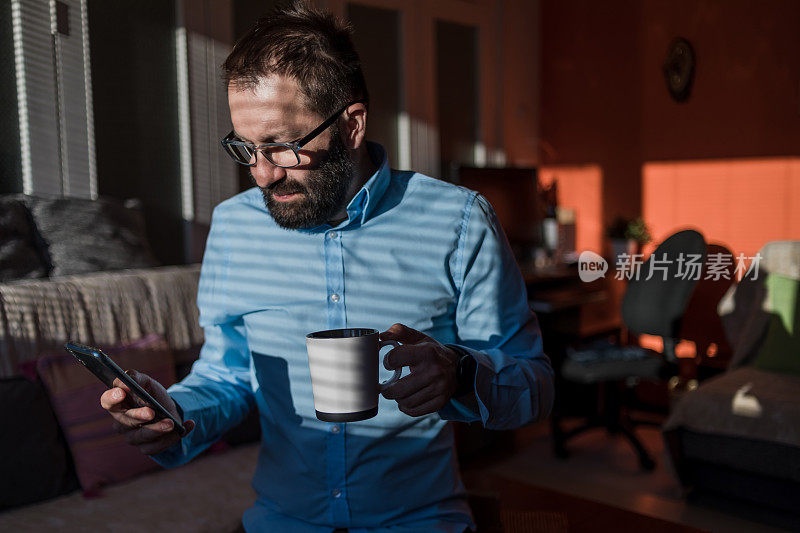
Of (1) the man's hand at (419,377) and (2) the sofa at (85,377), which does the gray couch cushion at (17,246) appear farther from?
(1) the man's hand at (419,377)

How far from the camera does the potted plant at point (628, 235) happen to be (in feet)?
13.1

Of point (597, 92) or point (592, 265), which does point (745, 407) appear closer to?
point (592, 265)

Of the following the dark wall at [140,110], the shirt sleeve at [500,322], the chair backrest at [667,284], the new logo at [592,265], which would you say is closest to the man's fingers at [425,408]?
the shirt sleeve at [500,322]

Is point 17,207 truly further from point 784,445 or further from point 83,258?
point 784,445

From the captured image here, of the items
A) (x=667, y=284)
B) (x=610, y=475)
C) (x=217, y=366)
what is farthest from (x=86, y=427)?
(x=610, y=475)

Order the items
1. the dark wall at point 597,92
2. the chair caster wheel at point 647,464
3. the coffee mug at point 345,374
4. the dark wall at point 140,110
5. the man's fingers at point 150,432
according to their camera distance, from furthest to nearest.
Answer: the dark wall at point 597,92, the chair caster wheel at point 647,464, the dark wall at point 140,110, the man's fingers at point 150,432, the coffee mug at point 345,374

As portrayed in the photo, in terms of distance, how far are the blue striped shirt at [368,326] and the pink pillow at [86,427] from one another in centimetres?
90

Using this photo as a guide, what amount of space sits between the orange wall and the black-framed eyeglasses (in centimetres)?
235

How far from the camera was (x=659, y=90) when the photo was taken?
407cm

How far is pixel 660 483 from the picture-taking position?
2998mm

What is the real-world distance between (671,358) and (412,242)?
2421mm

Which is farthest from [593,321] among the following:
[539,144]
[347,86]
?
[347,86]

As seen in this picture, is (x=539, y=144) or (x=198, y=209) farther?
(x=539, y=144)

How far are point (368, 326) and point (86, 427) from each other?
1.20 metres
